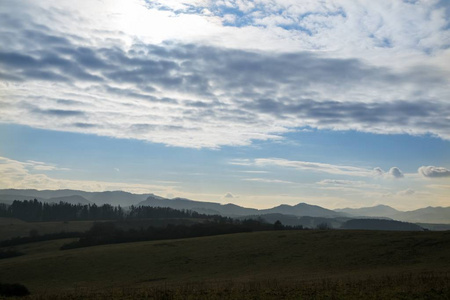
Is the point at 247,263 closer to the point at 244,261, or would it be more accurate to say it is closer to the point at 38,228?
the point at 244,261

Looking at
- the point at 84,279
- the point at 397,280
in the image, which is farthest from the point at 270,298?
the point at 84,279

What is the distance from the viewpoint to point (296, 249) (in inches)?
2566

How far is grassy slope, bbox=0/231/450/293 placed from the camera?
1976 inches

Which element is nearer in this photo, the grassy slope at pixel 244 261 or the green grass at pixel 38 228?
the grassy slope at pixel 244 261

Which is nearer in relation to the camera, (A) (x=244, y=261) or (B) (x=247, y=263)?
(B) (x=247, y=263)

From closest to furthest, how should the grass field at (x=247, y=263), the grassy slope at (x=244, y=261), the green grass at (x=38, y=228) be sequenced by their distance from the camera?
the grass field at (x=247, y=263) → the grassy slope at (x=244, y=261) → the green grass at (x=38, y=228)

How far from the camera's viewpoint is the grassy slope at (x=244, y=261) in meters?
50.2

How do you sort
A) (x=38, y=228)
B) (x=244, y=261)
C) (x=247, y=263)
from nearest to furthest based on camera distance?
1. (x=247, y=263)
2. (x=244, y=261)
3. (x=38, y=228)

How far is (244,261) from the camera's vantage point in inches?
2424

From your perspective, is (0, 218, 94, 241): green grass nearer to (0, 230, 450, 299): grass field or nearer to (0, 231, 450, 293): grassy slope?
(0, 230, 450, 299): grass field

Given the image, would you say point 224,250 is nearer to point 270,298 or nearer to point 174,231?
point 270,298

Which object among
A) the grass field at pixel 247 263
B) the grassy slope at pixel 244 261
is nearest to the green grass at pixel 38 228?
the grass field at pixel 247 263

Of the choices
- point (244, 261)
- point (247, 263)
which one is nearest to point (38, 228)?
point (244, 261)

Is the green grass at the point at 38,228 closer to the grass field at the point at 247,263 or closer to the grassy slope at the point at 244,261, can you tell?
the grass field at the point at 247,263
